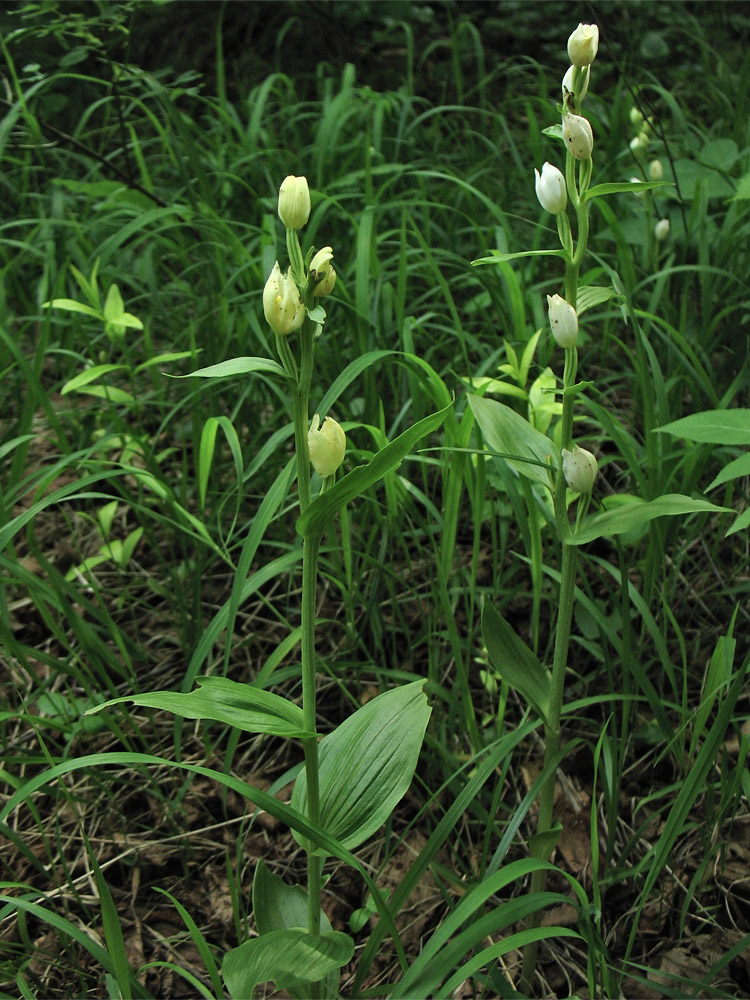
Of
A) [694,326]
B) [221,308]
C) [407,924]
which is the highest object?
[221,308]

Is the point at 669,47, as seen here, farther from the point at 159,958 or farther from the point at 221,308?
the point at 159,958

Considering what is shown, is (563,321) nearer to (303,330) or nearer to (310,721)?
(303,330)

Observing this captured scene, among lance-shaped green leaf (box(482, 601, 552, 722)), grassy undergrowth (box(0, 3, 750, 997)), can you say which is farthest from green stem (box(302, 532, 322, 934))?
lance-shaped green leaf (box(482, 601, 552, 722))

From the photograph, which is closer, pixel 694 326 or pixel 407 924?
→ pixel 407 924

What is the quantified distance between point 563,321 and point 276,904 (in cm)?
90

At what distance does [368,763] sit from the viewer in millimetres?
1066

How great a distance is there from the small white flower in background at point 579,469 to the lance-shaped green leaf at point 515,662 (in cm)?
21

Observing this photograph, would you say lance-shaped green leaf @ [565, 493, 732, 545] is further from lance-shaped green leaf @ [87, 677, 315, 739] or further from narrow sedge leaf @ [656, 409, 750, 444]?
lance-shaped green leaf @ [87, 677, 315, 739]

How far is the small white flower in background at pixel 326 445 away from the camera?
3.05 feet

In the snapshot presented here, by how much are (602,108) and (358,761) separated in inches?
122

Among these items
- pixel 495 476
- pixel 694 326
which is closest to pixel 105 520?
pixel 495 476

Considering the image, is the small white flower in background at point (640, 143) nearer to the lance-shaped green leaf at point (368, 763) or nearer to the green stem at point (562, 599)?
the green stem at point (562, 599)

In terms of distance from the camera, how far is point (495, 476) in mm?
1625

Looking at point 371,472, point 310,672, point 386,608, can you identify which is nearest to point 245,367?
point 371,472
